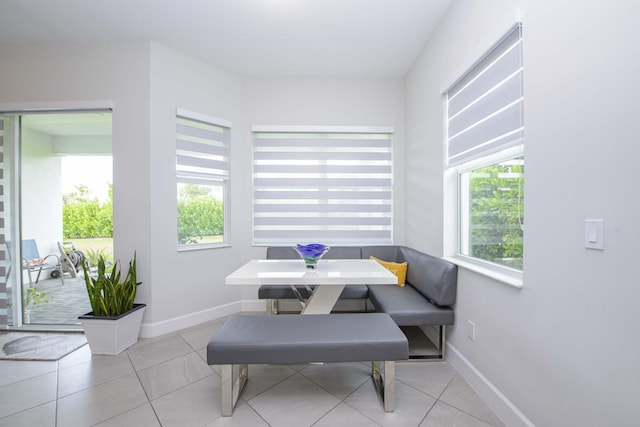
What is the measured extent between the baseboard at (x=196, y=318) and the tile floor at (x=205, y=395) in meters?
0.36

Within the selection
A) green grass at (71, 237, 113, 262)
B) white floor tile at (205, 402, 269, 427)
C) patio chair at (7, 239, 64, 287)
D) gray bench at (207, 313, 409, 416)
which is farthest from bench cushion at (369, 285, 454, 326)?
green grass at (71, 237, 113, 262)

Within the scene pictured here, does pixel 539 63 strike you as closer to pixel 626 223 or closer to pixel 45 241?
pixel 626 223

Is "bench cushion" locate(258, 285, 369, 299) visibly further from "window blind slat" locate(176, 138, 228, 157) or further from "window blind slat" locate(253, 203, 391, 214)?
"window blind slat" locate(176, 138, 228, 157)

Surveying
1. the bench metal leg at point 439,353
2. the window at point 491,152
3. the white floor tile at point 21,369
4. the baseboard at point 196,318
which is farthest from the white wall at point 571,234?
the white floor tile at point 21,369

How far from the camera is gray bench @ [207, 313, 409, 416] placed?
143 cm

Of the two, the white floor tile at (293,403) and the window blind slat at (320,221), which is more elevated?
the window blind slat at (320,221)

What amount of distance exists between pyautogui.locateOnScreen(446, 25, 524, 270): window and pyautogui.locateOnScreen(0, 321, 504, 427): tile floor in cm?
94

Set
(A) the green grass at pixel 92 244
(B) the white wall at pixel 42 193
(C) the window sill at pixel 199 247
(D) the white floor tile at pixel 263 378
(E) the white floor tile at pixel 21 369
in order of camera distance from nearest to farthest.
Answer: (D) the white floor tile at pixel 263 378
(E) the white floor tile at pixel 21 369
(C) the window sill at pixel 199 247
(B) the white wall at pixel 42 193
(A) the green grass at pixel 92 244

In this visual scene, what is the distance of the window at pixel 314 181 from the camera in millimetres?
3238

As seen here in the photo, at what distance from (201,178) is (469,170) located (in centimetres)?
262

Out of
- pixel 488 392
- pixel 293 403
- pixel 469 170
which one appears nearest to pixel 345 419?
pixel 293 403

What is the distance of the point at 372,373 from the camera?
Result: 1.87 metres

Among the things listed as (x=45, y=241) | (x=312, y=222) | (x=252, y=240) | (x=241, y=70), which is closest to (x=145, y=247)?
(x=252, y=240)

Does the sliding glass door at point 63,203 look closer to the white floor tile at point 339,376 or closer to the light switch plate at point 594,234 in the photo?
the white floor tile at point 339,376
